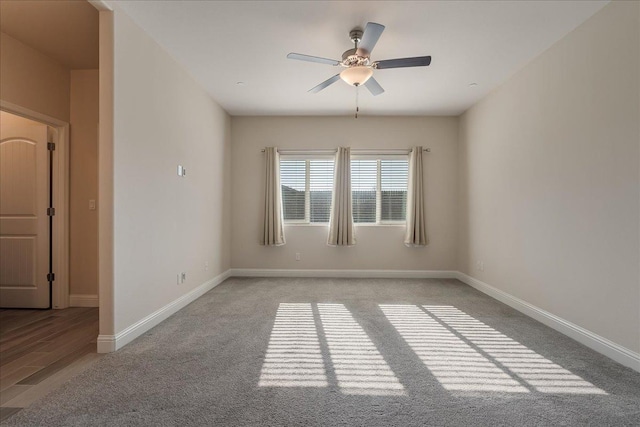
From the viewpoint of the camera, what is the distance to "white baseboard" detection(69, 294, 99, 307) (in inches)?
153

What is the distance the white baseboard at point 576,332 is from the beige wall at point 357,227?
1.59m

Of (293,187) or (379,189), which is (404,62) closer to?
(379,189)

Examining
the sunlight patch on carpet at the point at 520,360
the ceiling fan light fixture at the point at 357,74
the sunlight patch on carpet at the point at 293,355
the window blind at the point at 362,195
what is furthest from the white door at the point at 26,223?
the sunlight patch on carpet at the point at 520,360

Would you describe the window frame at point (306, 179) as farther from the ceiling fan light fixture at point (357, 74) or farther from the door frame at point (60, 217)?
the door frame at point (60, 217)

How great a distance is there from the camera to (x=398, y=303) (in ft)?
13.3

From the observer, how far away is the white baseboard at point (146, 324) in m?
2.59

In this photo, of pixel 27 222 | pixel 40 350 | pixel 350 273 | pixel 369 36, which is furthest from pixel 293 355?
pixel 27 222

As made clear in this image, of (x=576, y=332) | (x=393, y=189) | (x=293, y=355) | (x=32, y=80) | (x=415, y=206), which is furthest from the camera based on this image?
(x=393, y=189)

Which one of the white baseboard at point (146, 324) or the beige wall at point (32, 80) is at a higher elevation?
the beige wall at point (32, 80)

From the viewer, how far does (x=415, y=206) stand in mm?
5539

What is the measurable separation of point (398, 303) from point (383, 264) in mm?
1647

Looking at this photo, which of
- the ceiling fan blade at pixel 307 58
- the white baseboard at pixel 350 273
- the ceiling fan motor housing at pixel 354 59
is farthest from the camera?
the white baseboard at pixel 350 273

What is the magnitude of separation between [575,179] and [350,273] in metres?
3.56

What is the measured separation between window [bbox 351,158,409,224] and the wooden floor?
410cm
